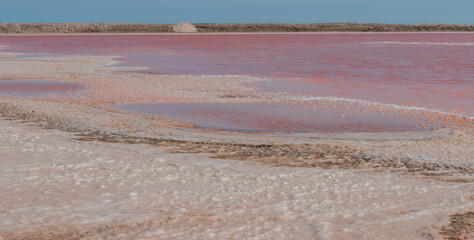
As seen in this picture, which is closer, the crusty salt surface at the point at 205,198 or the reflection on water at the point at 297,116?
the crusty salt surface at the point at 205,198

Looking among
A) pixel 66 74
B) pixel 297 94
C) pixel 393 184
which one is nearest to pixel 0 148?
pixel 393 184

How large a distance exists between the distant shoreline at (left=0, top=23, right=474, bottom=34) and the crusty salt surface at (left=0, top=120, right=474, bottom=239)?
86152 millimetres

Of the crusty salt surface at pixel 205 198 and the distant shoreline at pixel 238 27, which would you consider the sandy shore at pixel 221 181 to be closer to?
the crusty salt surface at pixel 205 198

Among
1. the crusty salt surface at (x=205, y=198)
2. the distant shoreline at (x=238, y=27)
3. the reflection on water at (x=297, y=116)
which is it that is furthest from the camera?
the distant shoreline at (x=238, y=27)

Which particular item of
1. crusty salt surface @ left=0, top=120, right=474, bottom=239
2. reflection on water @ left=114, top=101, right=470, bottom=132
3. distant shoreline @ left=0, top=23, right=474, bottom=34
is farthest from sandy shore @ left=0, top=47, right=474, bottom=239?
distant shoreline @ left=0, top=23, right=474, bottom=34

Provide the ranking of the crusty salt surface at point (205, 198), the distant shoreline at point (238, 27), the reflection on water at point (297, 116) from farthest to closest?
1. the distant shoreline at point (238, 27)
2. the reflection on water at point (297, 116)
3. the crusty salt surface at point (205, 198)

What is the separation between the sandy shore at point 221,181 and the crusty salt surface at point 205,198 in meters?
0.01

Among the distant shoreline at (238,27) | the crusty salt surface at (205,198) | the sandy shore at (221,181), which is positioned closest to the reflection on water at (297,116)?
the sandy shore at (221,181)

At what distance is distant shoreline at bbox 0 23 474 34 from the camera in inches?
3551

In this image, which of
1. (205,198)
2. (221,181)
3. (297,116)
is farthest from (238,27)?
(205,198)

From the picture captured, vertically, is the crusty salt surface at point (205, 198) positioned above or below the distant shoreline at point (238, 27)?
above

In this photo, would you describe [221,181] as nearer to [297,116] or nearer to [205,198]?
[205,198]

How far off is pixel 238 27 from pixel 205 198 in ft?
314

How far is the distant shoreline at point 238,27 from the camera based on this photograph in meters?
90.2
